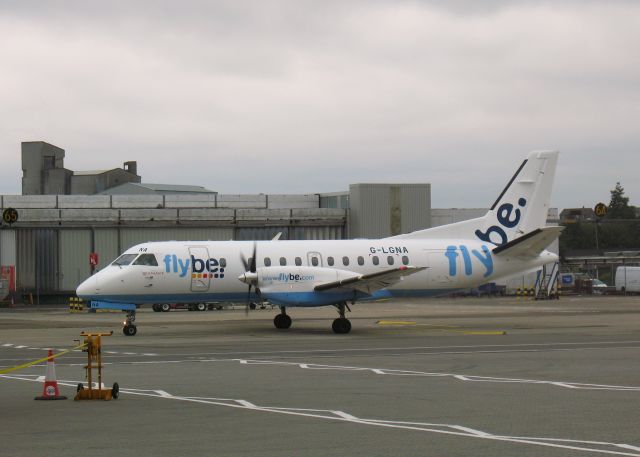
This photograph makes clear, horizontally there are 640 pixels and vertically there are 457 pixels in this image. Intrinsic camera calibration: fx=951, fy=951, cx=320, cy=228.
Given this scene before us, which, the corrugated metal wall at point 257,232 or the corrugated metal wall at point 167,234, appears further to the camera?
the corrugated metal wall at point 257,232

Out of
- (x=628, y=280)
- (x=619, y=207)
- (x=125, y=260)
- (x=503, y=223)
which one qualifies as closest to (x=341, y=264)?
(x=503, y=223)

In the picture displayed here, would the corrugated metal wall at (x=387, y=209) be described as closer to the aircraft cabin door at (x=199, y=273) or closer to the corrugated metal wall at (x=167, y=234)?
the corrugated metal wall at (x=167, y=234)

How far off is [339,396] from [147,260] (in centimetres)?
1997

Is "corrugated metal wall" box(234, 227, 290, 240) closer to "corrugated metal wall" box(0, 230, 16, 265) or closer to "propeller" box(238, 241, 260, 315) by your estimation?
"corrugated metal wall" box(0, 230, 16, 265)

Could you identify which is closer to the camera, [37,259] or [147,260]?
[147,260]

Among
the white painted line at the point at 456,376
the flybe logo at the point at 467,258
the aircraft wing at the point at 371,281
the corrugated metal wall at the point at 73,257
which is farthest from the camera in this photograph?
the corrugated metal wall at the point at 73,257

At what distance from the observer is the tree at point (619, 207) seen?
170 metres

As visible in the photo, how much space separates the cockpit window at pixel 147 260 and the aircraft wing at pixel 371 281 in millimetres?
6072

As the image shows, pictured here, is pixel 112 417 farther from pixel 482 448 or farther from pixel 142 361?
pixel 142 361

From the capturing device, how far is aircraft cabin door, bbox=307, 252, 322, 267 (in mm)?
35531

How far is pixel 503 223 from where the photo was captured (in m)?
38.2

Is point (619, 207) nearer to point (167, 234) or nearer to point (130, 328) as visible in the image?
point (167, 234)

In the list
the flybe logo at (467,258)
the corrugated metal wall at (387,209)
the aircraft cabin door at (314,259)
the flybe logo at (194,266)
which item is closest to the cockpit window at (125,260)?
the flybe logo at (194,266)

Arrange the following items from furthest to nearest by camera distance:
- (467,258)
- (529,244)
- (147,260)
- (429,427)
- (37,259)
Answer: (37,259) → (467,258) → (529,244) → (147,260) → (429,427)
